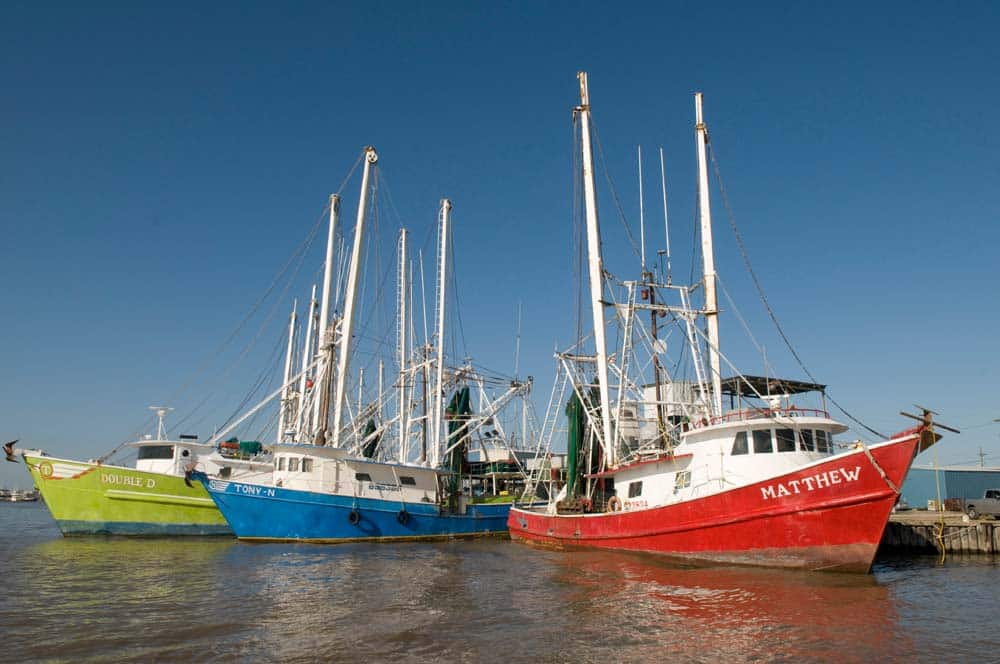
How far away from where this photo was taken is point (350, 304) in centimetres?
3372

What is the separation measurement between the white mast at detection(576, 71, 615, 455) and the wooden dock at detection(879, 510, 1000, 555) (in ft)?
40.4

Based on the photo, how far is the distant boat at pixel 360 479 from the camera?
29.6 metres

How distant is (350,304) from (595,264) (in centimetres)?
1278

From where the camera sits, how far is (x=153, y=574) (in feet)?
64.6

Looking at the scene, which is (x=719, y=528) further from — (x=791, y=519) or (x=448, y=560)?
(x=448, y=560)

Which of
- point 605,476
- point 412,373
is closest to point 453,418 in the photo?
point 412,373

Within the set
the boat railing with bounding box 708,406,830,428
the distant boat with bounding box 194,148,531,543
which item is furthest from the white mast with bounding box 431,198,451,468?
the boat railing with bounding box 708,406,830,428

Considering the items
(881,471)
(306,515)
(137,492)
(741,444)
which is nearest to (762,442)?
(741,444)

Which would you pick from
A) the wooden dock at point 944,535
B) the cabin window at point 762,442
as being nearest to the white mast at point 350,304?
the cabin window at point 762,442

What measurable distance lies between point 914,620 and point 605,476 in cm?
1558

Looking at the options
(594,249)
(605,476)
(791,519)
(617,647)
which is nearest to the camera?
(617,647)

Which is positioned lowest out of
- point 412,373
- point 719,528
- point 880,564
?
point 880,564

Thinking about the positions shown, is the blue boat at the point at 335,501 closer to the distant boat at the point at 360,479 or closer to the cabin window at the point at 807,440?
the distant boat at the point at 360,479

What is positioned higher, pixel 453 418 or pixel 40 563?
pixel 453 418
